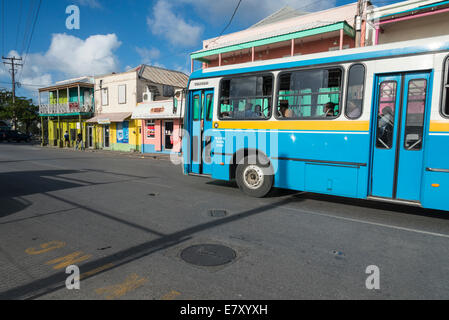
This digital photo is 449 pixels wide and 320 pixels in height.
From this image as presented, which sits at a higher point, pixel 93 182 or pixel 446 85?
pixel 446 85

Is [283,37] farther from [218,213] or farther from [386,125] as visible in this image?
[218,213]

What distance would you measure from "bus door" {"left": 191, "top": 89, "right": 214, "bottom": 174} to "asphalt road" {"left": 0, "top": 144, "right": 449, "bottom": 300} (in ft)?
4.15

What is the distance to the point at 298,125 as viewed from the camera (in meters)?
7.10

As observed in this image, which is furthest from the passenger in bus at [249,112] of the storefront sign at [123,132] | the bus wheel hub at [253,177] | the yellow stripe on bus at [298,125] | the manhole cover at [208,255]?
the storefront sign at [123,132]

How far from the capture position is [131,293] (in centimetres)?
318

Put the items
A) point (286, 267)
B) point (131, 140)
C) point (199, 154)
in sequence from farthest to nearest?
point (131, 140), point (199, 154), point (286, 267)

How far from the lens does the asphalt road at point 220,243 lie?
10.8ft

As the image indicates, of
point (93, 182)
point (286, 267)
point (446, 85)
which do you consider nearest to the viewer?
point (286, 267)
